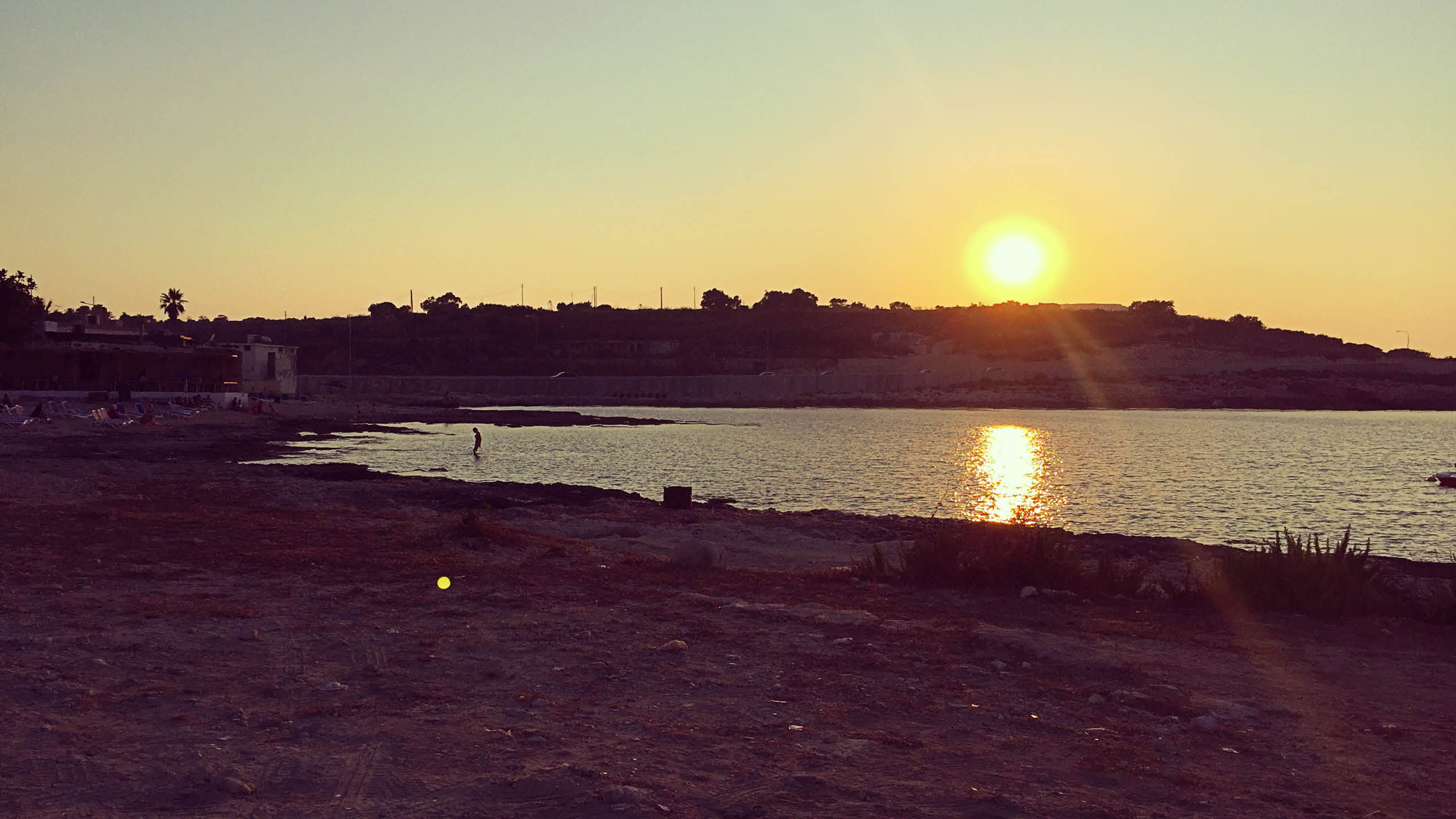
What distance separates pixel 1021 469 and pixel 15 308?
44.7 m

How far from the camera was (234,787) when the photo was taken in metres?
5.54

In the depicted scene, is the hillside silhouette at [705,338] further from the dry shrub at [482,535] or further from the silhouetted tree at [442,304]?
the dry shrub at [482,535]

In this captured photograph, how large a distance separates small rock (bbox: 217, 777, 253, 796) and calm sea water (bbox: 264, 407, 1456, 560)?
2364 cm

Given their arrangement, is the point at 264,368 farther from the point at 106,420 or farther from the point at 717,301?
the point at 717,301

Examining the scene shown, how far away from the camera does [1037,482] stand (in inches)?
1671

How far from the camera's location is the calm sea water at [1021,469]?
101 ft

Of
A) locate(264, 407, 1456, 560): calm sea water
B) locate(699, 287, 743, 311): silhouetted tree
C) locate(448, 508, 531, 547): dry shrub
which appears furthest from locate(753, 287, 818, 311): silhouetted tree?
locate(448, 508, 531, 547): dry shrub

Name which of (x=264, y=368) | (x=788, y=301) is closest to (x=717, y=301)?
(x=788, y=301)

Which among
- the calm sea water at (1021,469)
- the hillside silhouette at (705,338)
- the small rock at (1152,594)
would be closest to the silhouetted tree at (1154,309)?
the hillside silhouette at (705,338)

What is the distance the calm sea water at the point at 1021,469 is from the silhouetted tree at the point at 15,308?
14476mm

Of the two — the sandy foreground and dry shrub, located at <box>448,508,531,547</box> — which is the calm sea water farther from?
the sandy foreground

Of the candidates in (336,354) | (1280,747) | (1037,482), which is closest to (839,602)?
(1280,747)

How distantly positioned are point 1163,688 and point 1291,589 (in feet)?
14.1

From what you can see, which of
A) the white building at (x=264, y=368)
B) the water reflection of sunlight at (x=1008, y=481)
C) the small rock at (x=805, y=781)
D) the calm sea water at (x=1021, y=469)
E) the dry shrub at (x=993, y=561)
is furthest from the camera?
the white building at (x=264, y=368)
